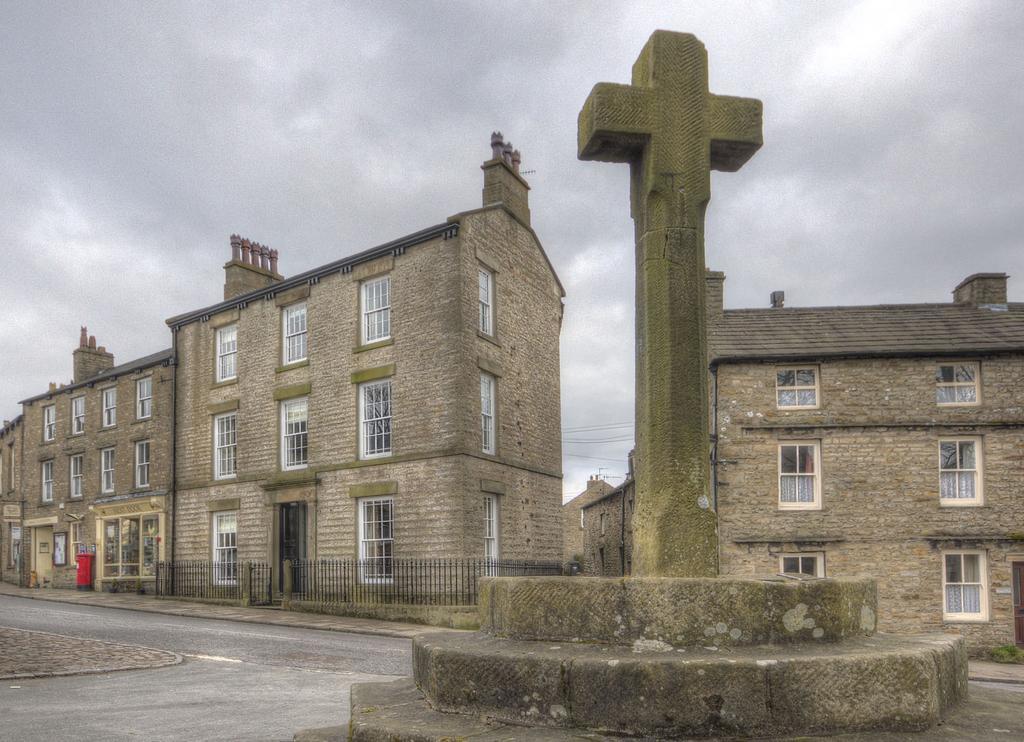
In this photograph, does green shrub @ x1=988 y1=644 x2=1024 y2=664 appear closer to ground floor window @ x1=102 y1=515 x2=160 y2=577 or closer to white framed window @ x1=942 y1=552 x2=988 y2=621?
white framed window @ x1=942 y1=552 x2=988 y2=621

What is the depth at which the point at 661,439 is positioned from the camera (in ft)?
16.0

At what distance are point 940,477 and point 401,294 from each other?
13807mm

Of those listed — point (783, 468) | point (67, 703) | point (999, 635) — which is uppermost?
point (783, 468)

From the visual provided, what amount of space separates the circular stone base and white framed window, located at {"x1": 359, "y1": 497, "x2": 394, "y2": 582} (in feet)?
52.1

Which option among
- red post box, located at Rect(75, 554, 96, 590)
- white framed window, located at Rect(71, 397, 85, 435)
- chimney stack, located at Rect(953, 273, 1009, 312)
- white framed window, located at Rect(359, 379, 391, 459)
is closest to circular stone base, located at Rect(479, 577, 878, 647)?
white framed window, located at Rect(359, 379, 391, 459)

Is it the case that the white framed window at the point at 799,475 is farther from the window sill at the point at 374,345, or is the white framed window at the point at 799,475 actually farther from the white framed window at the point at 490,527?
the window sill at the point at 374,345

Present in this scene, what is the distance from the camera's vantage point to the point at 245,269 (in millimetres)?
26594

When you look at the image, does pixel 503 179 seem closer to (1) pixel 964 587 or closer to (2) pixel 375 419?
(2) pixel 375 419

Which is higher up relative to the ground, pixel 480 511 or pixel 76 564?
pixel 480 511

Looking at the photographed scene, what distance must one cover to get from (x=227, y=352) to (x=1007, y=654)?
21263 millimetres

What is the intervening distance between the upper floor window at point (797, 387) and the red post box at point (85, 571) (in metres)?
22.2

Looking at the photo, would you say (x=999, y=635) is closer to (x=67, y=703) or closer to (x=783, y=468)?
(x=783, y=468)

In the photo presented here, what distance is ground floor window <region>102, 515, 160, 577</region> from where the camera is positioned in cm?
2633

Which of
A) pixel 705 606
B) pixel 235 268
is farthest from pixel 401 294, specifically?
pixel 705 606
